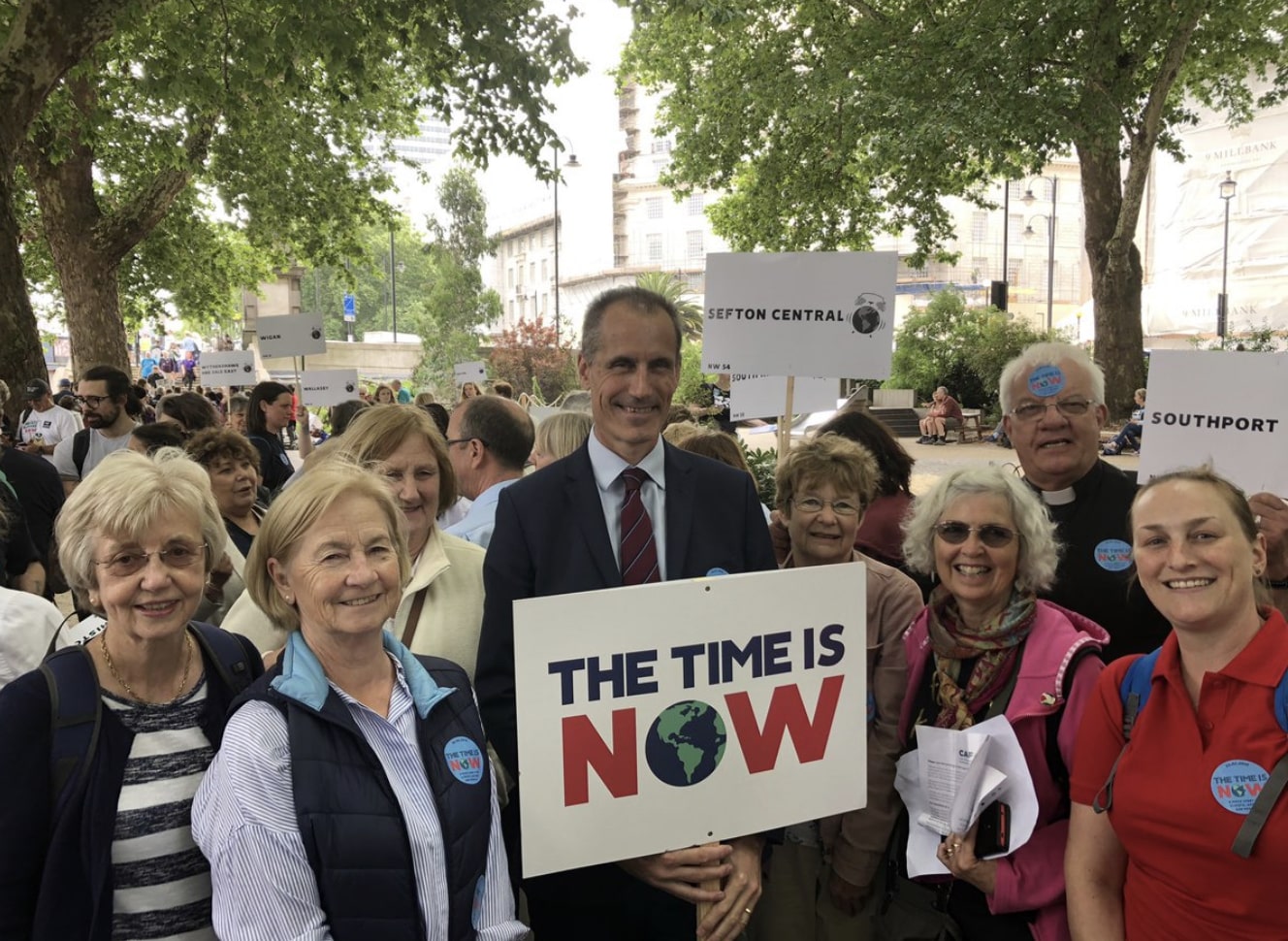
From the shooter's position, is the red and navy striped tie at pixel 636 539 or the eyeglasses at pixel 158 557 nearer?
the eyeglasses at pixel 158 557

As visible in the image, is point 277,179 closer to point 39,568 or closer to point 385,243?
point 39,568

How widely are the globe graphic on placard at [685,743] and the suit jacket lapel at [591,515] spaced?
1.31 feet

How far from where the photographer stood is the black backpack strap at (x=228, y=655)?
7.39 feet

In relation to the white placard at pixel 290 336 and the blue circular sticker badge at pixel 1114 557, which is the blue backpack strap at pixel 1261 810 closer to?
the blue circular sticker badge at pixel 1114 557

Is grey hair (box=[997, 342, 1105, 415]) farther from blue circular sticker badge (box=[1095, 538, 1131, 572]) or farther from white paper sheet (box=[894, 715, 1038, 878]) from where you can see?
white paper sheet (box=[894, 715, 1038, 878])

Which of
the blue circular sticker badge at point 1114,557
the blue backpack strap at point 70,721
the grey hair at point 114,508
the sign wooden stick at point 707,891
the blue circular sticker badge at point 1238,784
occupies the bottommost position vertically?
the sign wooden stick at point 707,891

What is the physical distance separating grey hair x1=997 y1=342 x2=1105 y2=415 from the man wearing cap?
8.71 m

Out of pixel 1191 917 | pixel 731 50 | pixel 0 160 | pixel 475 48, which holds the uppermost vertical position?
pixel 731 50

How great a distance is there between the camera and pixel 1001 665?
248 centimetres

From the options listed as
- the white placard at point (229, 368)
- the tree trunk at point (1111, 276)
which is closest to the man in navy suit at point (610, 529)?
the white placard at point (229, 368)

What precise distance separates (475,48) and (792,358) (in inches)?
229

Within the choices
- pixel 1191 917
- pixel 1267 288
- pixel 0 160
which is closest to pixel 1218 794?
pixel 1191 917

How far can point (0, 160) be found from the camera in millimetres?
8578

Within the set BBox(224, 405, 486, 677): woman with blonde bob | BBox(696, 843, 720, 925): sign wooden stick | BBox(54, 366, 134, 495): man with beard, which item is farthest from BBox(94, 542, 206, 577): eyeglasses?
BBox(54, 366, 134, 495): man with beard
